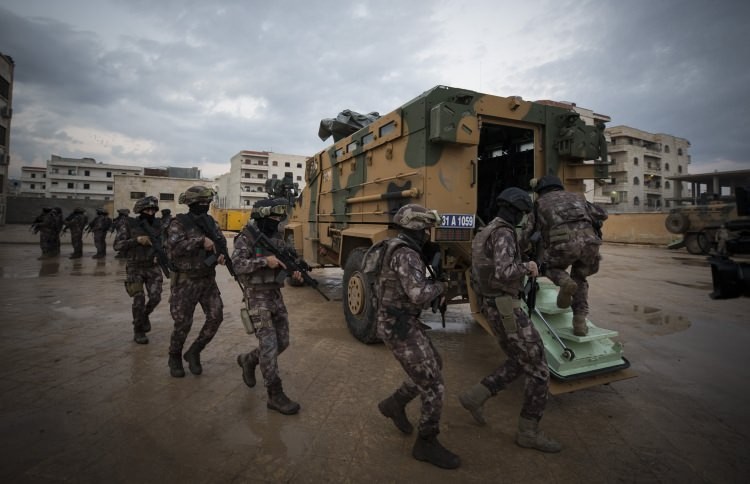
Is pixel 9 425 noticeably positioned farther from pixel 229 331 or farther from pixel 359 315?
pixel 359 315

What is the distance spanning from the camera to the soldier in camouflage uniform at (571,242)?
3520mm

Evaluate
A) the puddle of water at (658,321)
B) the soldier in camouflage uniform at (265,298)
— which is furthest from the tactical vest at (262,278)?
the puddle of water at (658,321)

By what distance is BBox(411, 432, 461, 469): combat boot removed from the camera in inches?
92.9

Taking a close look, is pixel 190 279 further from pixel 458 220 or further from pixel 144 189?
pixel 144 189

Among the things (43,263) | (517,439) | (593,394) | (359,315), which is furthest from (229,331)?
(43,263)

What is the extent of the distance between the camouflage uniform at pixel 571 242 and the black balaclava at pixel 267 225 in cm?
258

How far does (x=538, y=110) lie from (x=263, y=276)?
3889mm

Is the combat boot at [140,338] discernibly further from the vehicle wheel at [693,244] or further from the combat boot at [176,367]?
the vehicle wheel at [693,244]

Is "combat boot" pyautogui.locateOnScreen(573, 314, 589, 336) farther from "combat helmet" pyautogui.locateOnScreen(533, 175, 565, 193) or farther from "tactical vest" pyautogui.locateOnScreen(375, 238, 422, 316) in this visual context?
"tactical vest" pyautogui.locateOnScreen(375, 238, 422, 316)

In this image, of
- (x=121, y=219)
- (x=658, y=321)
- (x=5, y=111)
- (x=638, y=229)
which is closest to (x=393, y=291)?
(x=658, y=321)

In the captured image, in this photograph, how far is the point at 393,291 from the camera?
250 cm

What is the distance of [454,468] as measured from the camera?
2355mm

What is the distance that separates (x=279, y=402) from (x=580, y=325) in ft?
9.00

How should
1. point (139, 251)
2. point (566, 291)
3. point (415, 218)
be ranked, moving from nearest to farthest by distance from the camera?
point (415, 218)
point (566, 291)
point (139, 251)
